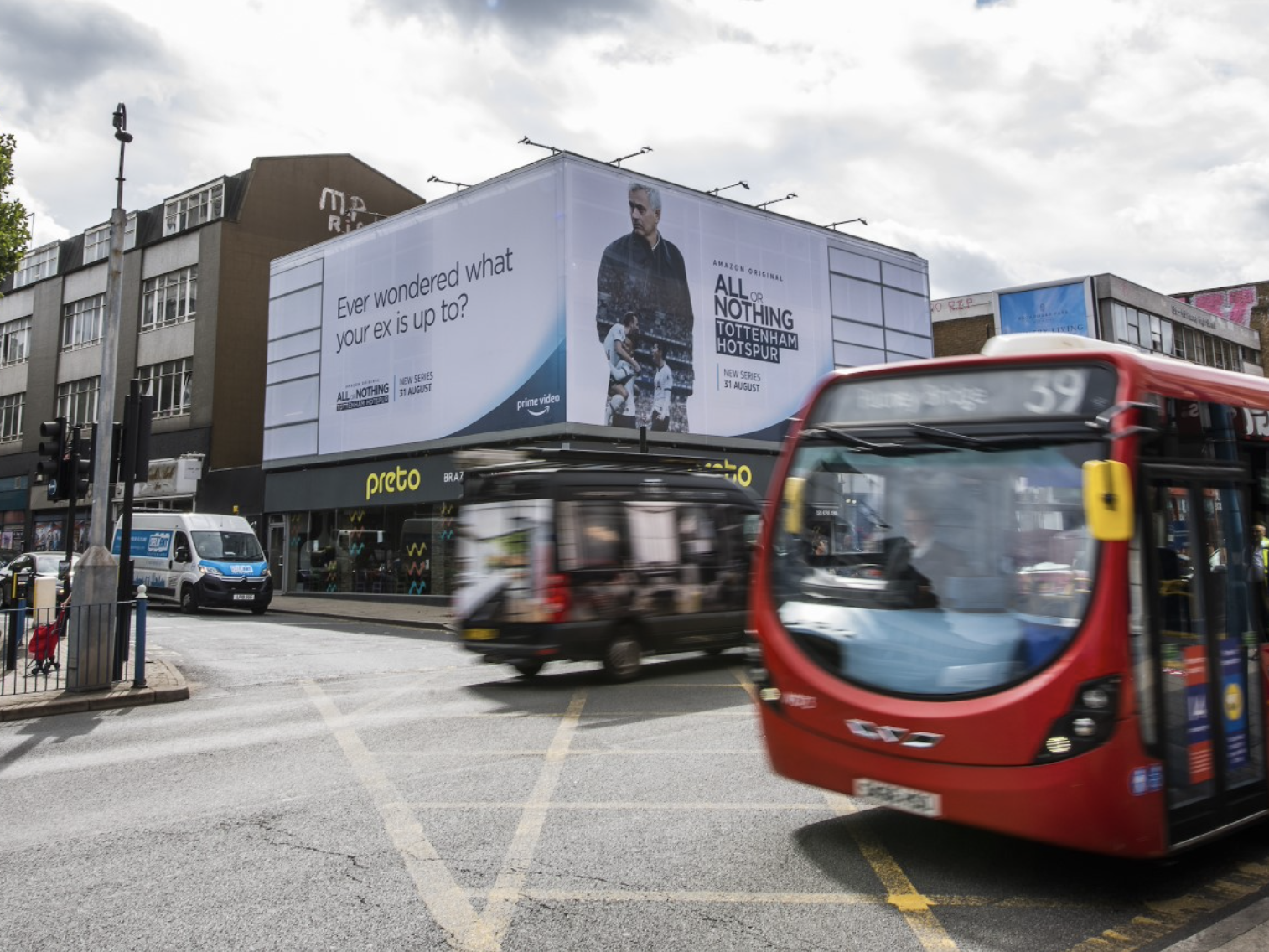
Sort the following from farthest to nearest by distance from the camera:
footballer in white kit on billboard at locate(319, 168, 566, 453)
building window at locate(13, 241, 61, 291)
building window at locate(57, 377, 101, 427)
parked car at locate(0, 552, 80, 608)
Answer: building window at locate(13, 241, 61, 291), building window at locate(57, 377, 101, 427), footballer in white kit on billboard at locate(319, 168, 566, 453), parked car at locate(0, 552, 80, 608)

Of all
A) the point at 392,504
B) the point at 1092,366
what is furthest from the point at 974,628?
the point at 392,504

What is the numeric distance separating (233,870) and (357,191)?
3975 centimetres

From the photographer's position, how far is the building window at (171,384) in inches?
1523

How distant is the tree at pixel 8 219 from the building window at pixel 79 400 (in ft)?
72.1

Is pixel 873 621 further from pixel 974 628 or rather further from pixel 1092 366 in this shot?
pixel 1092 366

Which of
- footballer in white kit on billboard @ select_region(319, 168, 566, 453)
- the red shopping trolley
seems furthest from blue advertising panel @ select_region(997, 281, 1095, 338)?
the red shopping trolley

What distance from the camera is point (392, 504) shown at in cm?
2836

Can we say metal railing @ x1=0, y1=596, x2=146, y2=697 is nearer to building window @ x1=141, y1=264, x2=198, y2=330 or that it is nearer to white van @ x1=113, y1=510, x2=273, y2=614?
white van @ x1=113, y1=510, x2=273, y2=614

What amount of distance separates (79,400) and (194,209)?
13.0 meters

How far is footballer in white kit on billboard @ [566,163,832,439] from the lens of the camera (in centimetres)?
2452

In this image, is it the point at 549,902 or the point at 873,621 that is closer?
the point at 549,902

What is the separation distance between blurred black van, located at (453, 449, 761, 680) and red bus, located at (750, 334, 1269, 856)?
6.25 metres

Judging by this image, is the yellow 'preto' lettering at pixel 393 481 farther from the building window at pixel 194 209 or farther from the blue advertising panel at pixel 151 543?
the building window at pixel 194 209

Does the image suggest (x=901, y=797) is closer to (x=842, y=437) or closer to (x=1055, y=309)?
(x=842, y=437)
